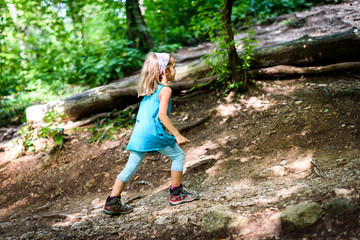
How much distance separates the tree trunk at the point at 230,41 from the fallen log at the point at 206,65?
0.81m

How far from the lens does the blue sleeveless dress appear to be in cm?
300

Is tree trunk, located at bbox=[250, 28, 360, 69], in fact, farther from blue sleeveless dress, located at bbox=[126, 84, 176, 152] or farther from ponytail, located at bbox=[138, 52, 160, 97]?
blue sleeveless dress, located at bbox=[126, 84, 176, 152]

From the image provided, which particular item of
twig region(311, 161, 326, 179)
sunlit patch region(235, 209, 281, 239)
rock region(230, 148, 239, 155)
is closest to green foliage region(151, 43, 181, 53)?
rock region(230, 148, 239, 155)

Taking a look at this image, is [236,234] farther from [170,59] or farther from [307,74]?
[307,74]

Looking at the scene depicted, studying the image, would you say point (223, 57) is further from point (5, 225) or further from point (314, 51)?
point (5, 225)

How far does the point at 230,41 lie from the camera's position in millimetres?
5008

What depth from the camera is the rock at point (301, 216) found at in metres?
2.12

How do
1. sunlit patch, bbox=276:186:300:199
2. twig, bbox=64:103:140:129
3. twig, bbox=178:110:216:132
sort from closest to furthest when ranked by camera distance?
sunlit patch, bbox=276:186:300:199, twig, bbox=178:110:216:132, twig, bbox=64:103:140:129

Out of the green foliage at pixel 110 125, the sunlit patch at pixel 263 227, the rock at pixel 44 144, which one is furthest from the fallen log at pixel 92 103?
the sunlit patch at pixel 263 227

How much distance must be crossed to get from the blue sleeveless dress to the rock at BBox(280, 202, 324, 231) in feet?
4.86

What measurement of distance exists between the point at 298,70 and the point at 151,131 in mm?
3924

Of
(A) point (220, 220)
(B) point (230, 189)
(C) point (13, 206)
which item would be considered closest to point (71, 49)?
(C) point (13, 206)

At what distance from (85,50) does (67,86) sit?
1484 millimetres

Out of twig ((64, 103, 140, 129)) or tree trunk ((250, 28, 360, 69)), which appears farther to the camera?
twig ((64, 103, 140, 129))
